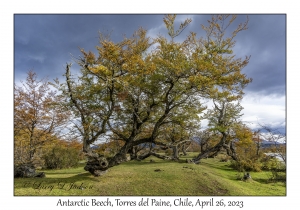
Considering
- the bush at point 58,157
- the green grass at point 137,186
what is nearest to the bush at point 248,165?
the green grass at point 137,186

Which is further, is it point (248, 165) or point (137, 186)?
point (248, 165)

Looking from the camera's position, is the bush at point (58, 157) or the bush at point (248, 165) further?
the bush at point (248, 165)

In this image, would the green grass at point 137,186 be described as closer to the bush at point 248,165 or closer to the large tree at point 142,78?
the large tree at point 142,78

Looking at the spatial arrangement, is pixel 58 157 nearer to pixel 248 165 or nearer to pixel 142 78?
pixel 142 78

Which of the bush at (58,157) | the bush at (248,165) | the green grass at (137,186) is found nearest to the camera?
the green grass at (137,186)

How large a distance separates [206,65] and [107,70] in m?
4.75

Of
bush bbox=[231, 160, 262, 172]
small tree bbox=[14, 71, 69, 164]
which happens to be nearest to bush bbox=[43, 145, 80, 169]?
small tree bbox=[14, 71, 69, 164]

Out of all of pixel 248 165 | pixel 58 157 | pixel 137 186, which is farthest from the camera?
pixel 248 165

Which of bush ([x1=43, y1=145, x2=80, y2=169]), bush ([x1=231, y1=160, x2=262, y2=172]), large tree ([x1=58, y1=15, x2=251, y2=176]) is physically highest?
large tree ([x1=58, y1=15, x2=251, y2=176])

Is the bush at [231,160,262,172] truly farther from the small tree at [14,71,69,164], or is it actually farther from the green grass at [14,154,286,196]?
the small tree at [14,71,69,164]

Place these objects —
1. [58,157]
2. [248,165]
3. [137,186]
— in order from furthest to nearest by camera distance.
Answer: [248,165]
[58,157]
[137,186]

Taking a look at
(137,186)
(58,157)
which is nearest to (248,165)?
(137,186)

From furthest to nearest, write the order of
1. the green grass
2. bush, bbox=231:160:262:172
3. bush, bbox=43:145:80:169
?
bush, bbox=231:160:262:172 < bush, bbox=43:145:80:169 < the green grass
